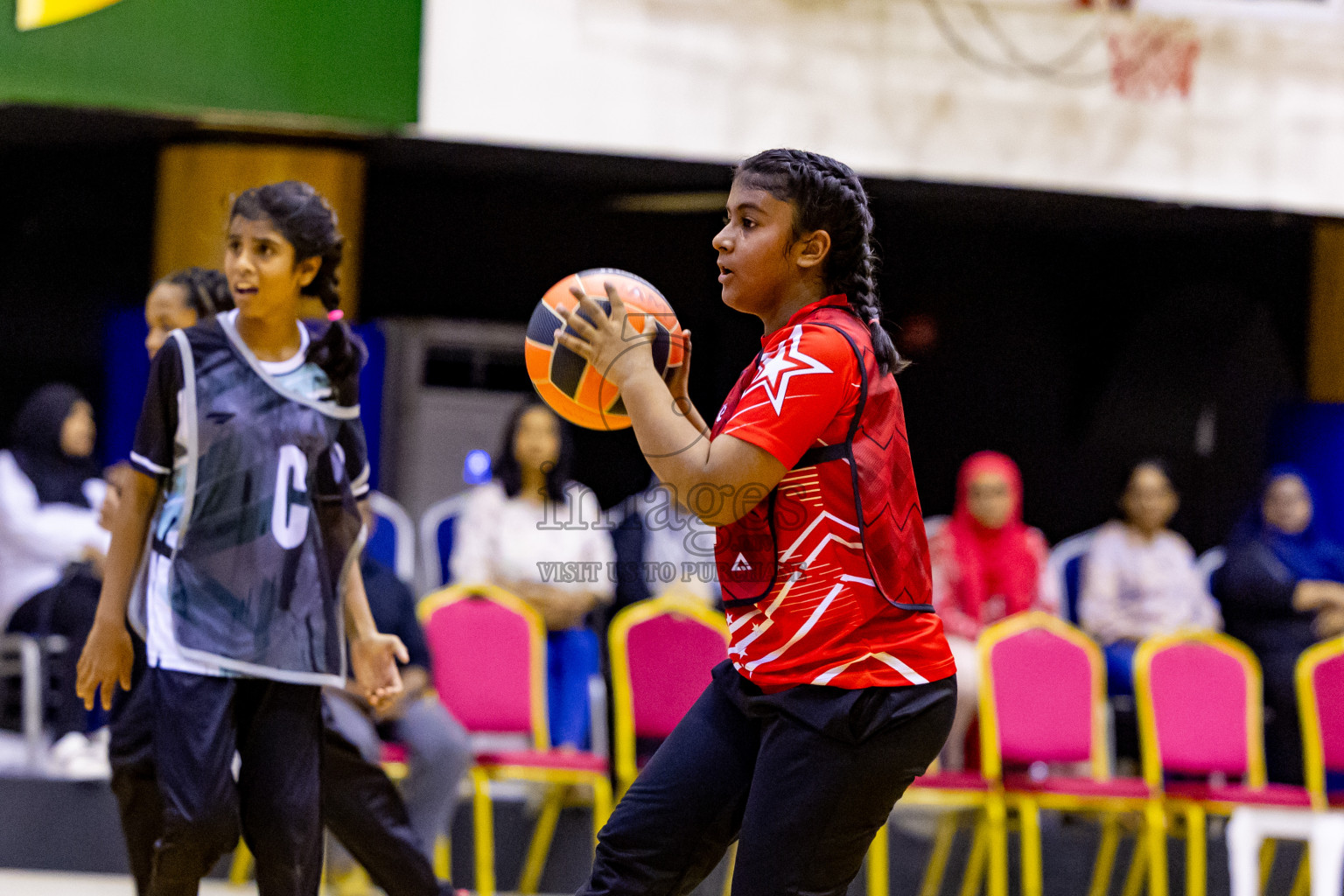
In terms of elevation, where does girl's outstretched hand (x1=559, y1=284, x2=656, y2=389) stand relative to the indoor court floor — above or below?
above

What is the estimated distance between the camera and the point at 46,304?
837 cm

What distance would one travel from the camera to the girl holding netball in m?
3.00

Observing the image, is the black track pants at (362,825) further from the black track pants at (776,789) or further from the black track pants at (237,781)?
the black track pants at (776,789)

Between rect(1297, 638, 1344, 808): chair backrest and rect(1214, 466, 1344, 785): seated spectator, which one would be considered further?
rect(1214, 466, 1344, 785): seated spectator

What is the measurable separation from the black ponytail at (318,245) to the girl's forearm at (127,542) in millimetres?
441

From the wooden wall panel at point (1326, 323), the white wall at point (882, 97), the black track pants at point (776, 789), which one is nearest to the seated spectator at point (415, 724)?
the white wall at point (882, 97)

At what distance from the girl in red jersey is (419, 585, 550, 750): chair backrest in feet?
10.8

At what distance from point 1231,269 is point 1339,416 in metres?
1.17

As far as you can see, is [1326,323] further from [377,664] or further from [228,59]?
[377,664]

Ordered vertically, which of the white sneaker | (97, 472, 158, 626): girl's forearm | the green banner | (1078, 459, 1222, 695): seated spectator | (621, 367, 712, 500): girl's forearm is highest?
the green banner

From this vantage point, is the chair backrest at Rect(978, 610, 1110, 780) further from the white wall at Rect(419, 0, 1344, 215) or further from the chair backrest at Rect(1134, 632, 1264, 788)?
the white wall at Rect(419, 0, 1344, 215)

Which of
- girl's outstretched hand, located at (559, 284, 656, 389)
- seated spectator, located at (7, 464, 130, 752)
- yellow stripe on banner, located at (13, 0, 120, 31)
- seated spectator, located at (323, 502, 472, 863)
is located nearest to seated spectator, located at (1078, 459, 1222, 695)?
seated spectator, located at (323, 502, 472, 863)

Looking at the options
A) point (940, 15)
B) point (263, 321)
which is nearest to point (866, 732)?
point (263, 321)

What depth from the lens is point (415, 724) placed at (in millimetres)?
5348
